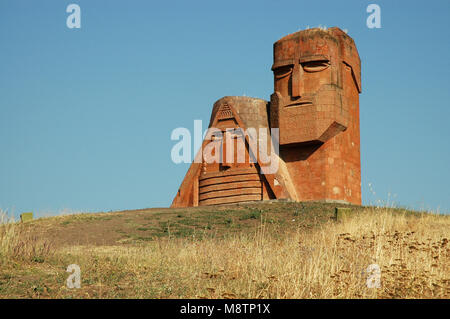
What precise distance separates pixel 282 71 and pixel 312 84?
1.71 meters

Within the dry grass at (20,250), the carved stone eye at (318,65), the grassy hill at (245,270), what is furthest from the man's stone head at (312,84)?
the dry grass at (20,250)

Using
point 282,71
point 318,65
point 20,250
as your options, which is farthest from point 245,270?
point 282,71

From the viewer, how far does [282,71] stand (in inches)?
994

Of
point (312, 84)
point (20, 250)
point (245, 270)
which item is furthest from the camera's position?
point (312, 84)

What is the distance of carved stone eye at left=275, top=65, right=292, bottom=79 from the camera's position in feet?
81.9

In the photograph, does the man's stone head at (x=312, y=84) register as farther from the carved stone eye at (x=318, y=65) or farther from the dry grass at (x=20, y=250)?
the dry grass at (x=20, y=250)

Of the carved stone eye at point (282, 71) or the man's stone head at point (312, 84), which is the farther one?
the carved stone eye at point (282, 71)

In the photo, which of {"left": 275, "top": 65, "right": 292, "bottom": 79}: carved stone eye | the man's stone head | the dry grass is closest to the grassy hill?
the dry grass

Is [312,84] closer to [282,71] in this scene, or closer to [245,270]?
[282,71]

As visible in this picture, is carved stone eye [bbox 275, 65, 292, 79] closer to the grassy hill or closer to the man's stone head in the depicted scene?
the man's stone head

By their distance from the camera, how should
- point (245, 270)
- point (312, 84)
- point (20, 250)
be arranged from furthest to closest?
point (312, 84) → point (20, 250) → point (245, 270)

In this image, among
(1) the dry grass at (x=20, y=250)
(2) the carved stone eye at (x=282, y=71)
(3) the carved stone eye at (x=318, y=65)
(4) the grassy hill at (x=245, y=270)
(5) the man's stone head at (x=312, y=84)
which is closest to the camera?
(4) the grassy hill at (x=245, y=270)

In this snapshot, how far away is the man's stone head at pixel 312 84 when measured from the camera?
2370 centimetres

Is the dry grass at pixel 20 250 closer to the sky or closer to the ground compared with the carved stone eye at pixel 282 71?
closer to the ground
